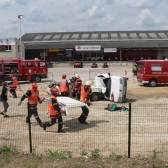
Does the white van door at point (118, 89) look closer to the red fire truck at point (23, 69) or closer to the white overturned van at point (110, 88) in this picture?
the white overturned van at point (110, 88)

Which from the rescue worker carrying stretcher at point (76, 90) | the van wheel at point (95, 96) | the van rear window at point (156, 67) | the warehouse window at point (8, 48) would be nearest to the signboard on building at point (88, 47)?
the warehouse window at point (8, 48)

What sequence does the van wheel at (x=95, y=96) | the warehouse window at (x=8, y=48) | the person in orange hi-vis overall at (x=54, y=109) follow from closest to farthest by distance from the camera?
the person in orange hi-vis overall at (x=54, y=109), the van wheel at (x=95, y=96), the warehouse window at (x=8, y=48)

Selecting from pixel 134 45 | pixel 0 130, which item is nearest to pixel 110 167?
pixel 0 130

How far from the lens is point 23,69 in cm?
3722

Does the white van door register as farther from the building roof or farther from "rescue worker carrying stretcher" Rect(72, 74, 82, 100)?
the building roof

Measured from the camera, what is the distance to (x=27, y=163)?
856 cm

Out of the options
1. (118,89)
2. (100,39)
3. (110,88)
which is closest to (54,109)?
(118,89)

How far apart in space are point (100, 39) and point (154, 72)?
5259 cm

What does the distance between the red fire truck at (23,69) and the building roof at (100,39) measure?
43245mm

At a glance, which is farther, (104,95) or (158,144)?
(104,95)

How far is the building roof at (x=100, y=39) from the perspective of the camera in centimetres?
7975

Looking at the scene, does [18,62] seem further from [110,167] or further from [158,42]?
[158,42]

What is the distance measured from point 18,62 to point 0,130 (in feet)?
76.9

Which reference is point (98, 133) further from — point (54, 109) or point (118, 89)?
point (118, 89)
